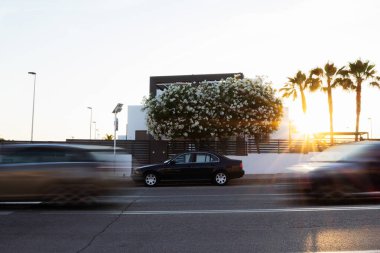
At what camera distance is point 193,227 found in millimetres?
7746

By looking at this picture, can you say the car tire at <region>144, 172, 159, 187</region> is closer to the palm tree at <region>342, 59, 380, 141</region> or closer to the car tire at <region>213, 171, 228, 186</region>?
the car tire at <region>213, 171, 228, 186</region>

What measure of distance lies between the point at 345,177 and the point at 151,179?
983 cm

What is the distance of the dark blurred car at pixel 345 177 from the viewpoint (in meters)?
10.5

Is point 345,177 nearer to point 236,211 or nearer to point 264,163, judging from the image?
point 236,211

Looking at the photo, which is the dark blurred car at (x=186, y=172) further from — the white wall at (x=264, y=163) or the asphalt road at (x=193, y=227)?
the white wall at (x=264, y=163)

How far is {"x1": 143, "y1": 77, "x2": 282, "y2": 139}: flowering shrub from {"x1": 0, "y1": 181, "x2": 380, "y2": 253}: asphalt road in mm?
15652

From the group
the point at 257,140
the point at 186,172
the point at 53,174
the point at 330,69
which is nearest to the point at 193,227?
the point at 53,174

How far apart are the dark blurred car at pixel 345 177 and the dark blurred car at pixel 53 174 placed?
4744 millimetres

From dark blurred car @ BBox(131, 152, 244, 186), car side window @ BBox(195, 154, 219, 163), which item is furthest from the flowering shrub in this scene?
dark blurred car @ BBox(131, 152, 244, 186)

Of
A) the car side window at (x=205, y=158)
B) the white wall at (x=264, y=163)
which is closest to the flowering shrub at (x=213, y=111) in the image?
the white wall at (x=264, y=163)

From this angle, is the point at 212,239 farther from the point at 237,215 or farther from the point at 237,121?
the point at 237,121

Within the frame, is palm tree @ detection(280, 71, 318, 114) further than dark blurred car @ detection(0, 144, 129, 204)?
Yes

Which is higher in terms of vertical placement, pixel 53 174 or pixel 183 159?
pixel 183 159

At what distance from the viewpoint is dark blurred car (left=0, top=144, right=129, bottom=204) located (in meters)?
9.99
